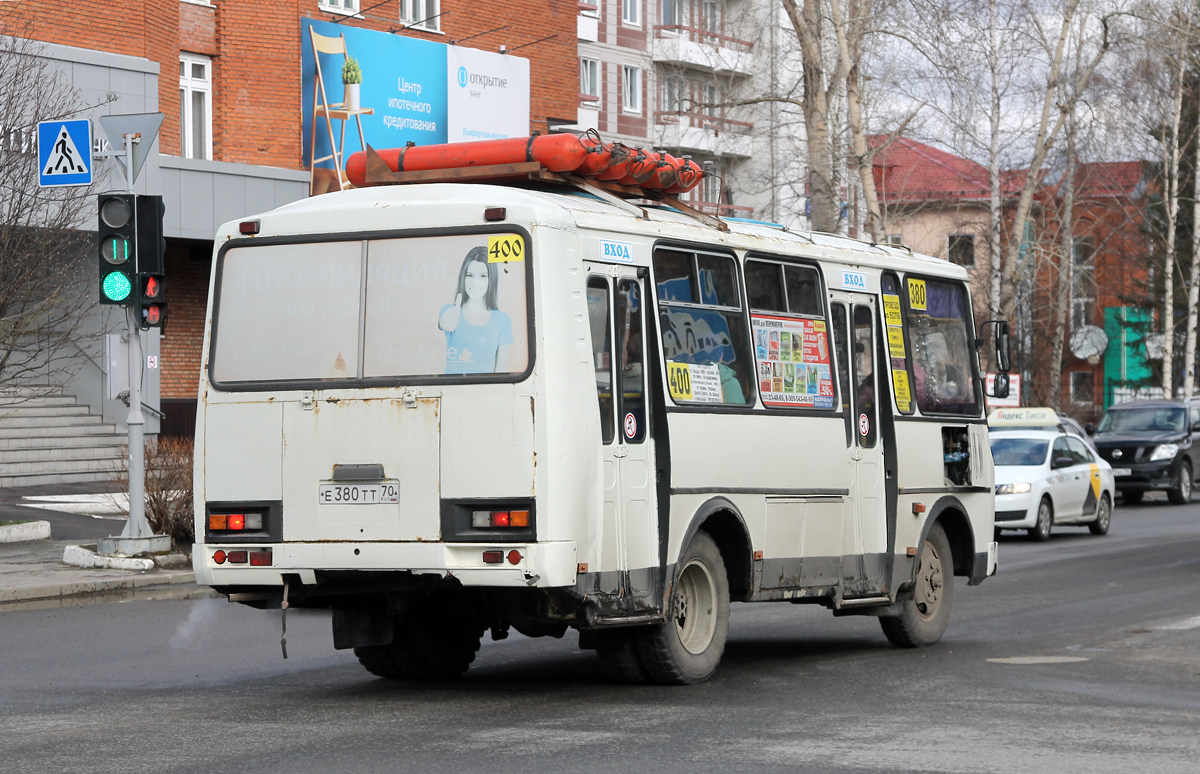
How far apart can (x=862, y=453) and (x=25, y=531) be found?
12.0 m

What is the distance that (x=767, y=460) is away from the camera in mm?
10688

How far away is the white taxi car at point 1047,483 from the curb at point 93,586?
1157cm

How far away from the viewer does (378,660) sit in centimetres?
1055

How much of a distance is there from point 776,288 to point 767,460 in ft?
3.69

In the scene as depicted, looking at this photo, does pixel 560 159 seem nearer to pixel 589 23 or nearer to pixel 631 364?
pixel 631 364

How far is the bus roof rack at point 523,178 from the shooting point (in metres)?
9.93

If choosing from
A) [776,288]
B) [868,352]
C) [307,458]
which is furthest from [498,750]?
[868,352]

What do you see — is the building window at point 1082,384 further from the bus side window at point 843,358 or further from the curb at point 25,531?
the bus side window at point 843,358

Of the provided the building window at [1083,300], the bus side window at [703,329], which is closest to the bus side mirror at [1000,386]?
the bus side window at [703,329]

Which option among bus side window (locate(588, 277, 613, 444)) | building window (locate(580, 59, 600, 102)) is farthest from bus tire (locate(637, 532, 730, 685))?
building window (locate(580, 59, 600, 102))

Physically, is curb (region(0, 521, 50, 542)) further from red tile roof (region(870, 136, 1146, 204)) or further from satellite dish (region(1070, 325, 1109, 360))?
satellite dish (region(1070, 325, 1109, 360))

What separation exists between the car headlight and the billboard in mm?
15522

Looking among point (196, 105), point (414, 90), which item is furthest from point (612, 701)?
point (414, 90)

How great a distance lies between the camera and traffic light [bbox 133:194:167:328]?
1678 cm
